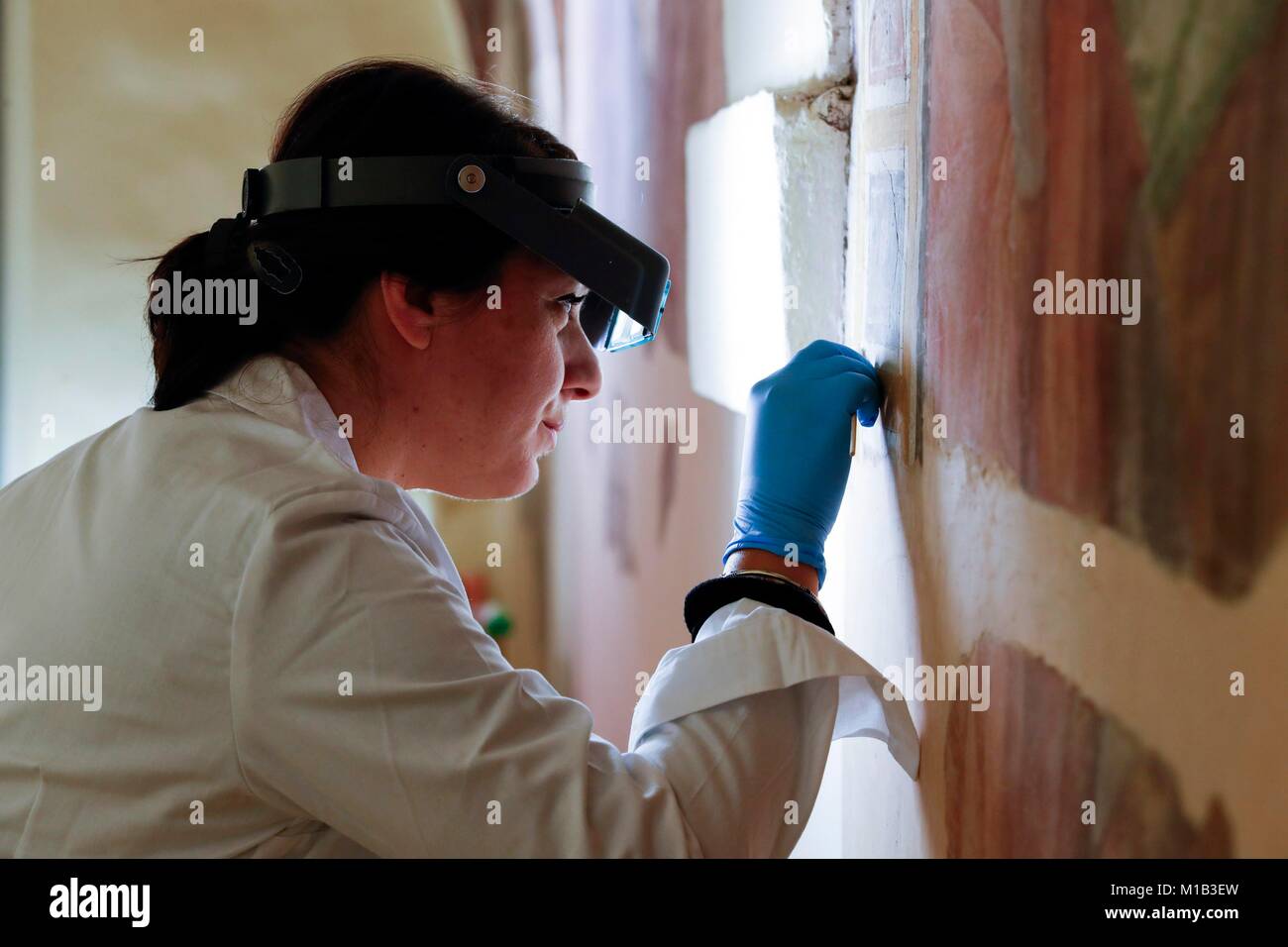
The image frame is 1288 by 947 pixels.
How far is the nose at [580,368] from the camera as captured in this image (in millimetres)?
1185

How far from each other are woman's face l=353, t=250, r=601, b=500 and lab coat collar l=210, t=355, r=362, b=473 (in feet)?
0.22

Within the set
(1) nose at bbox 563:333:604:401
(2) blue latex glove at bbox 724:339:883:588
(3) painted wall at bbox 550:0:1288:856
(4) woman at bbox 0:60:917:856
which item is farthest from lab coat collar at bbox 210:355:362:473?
(3) painted wall at bbox 550:0:1288:856

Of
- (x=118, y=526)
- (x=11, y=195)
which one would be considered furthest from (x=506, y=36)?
(x=118, y=526)

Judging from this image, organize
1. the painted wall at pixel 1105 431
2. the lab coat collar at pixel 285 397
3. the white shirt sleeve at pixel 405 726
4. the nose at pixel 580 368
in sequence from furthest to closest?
the nose at pixel 580 368
the lab coat collar at pixel 285 397
the white shirt sleeve at pixel 405 726
the painted wall at pixel 1105 431

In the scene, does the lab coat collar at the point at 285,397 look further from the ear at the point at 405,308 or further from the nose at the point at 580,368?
the nose at the point at 580,368

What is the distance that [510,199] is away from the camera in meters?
1.03

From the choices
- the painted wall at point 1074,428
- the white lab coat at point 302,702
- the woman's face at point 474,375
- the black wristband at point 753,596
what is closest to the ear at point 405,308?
the woman's face at point 474,375

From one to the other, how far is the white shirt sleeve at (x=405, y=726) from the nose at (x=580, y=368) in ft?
1.16

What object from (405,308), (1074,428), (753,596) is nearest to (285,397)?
(405,308)

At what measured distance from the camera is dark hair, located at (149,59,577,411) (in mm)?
1021

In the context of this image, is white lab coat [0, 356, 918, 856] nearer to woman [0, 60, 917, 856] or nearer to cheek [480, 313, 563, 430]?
woman [0, 60, 917, 856]

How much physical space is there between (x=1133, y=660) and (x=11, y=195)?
6.63ft

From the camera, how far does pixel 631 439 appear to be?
5.81 ft

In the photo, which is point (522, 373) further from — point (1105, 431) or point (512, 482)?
point (1105, 431)
